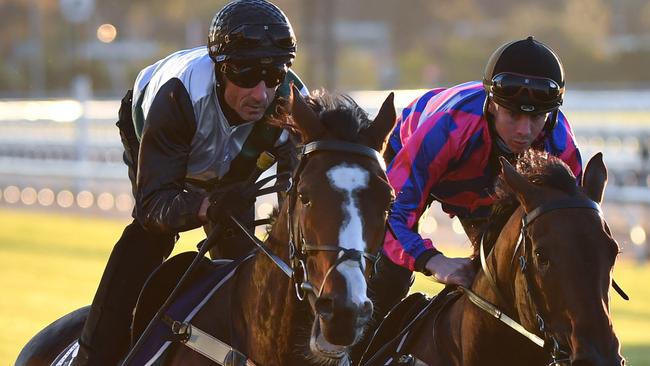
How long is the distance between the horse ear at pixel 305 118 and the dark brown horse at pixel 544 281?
684 millimetres

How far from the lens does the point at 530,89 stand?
5430 mm

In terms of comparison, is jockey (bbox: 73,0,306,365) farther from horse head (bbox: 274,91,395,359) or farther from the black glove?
horse head (bbox: 274,91,395,359)

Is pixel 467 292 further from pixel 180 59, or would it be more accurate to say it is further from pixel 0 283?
pixel 0 283

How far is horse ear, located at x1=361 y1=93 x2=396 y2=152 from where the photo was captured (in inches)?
188

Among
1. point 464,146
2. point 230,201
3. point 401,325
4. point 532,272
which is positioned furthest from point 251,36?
point 532,272

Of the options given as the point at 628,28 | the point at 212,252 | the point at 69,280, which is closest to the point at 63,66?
the point at 628,28

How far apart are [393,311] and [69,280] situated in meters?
10.8

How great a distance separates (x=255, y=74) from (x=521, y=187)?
1.15m

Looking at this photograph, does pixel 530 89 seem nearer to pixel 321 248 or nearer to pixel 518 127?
pixel 518 127

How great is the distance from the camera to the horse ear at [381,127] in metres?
4.79

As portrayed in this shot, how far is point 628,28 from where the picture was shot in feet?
243

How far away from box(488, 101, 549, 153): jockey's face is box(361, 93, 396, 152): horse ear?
83 cm

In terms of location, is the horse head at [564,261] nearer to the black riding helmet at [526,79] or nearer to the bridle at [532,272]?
the bridle at [532,272]

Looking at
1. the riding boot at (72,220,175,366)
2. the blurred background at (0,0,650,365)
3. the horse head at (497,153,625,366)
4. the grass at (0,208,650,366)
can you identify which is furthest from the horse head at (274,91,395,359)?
the grass at (0,208,650,366)
